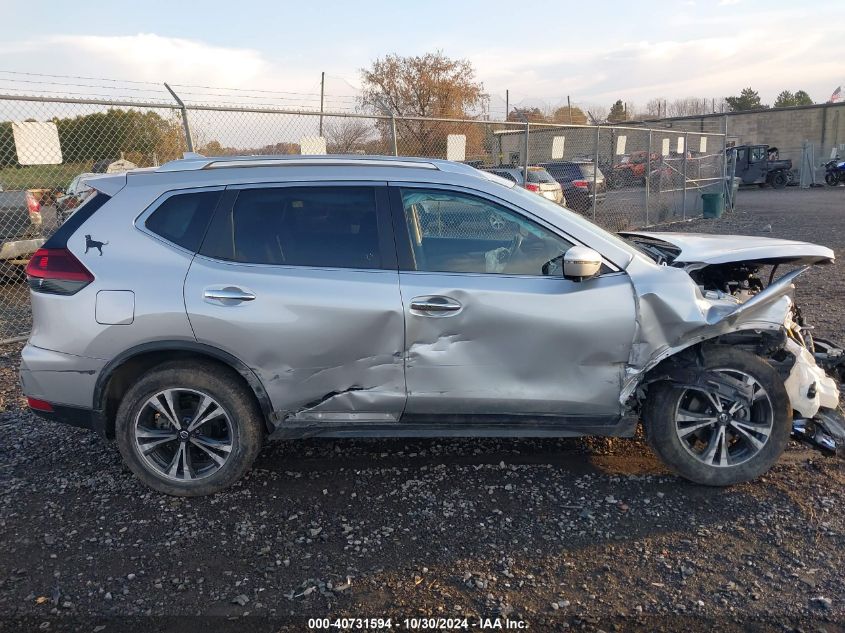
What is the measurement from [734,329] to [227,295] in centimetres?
271

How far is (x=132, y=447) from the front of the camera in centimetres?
362

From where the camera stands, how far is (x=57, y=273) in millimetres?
3547

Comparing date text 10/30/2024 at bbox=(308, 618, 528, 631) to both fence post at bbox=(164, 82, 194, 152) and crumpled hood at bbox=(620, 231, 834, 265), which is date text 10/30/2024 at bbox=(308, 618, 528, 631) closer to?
crumpled hood at bbox=(620, 231, 834, 265)

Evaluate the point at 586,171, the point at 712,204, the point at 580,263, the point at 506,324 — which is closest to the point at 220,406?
the point at 506,324

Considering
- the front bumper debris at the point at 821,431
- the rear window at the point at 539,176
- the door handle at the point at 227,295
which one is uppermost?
the rear window at the point at 539,176

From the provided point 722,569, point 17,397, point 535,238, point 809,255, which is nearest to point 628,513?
→ point 722,569

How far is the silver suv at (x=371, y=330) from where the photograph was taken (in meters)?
3.47

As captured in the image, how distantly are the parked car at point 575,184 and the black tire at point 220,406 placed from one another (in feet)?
47.7

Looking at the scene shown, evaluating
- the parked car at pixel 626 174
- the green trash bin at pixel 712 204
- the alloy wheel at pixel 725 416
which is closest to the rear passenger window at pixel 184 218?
the alloy wheel at pixel 725 416

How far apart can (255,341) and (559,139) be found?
33.3 ft

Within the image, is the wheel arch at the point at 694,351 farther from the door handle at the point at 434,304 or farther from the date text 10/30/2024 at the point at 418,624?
the date text 10/30/2024 at the point at 418,624

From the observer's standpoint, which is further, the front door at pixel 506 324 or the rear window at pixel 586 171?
the rear window at pixel 586 171

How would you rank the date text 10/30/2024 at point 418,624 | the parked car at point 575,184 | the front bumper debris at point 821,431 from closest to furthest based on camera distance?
the date text 10/30/2024 at point 418,624 → the front bumper debris at point 821,431 → the parked car at point 575,184

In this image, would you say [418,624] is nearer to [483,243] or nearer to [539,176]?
[483,243]
